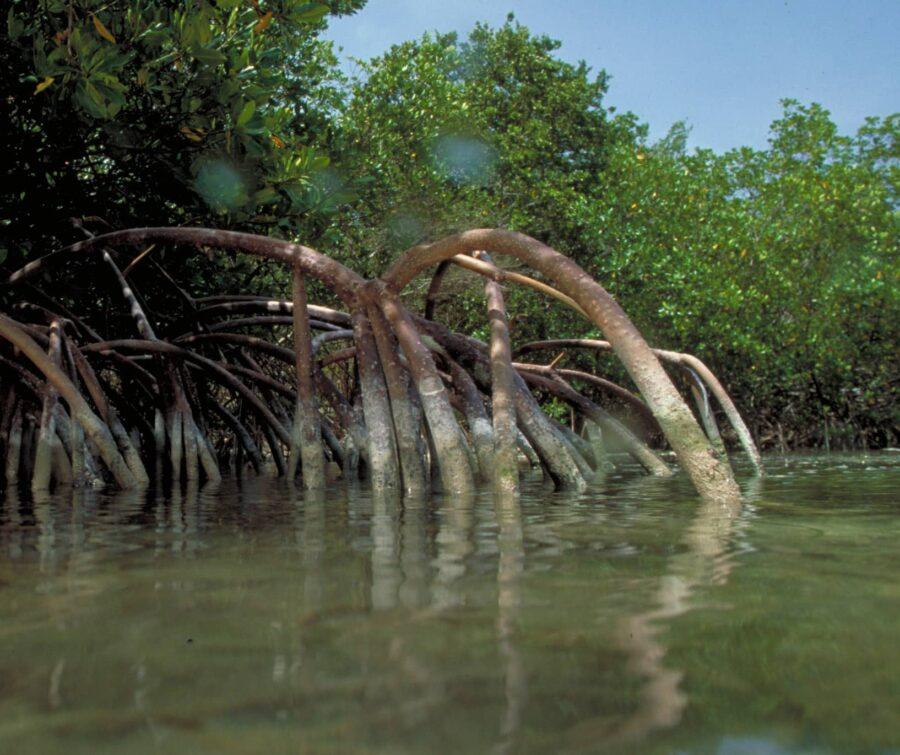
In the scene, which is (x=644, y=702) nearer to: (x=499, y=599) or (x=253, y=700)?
(x=253, y=700)

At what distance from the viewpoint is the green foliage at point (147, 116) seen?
4828mm

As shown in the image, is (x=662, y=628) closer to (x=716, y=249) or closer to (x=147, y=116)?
(x=147, y=116)

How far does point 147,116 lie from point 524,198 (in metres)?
12.6

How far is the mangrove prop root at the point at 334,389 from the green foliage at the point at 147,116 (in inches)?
20.4

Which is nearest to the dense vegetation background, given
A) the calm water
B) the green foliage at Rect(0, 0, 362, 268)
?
the green foliage at Rect(0, 0, 362, 268)

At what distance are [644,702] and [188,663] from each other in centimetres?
57

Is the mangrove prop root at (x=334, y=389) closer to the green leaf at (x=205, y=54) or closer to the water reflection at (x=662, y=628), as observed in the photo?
the green leaf at (x=205, y=54)

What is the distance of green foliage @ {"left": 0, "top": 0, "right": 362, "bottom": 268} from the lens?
483 centimetres

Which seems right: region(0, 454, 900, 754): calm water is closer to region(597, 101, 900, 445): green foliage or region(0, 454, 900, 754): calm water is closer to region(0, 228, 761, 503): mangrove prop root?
region(0, 228, 761, 503): mangrove prop root

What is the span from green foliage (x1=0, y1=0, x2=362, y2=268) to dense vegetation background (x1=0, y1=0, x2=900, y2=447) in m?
0.02

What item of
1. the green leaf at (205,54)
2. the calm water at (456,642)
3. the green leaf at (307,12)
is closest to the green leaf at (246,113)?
the green leaf at (205,54)

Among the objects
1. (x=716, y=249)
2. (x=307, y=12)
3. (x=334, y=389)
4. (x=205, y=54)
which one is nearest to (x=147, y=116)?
(x=205, y=54)

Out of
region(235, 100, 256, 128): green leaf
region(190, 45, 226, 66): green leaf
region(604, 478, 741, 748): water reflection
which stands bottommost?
region(604, 478, 741, 748): water reflection

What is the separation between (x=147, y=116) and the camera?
5.88 m
